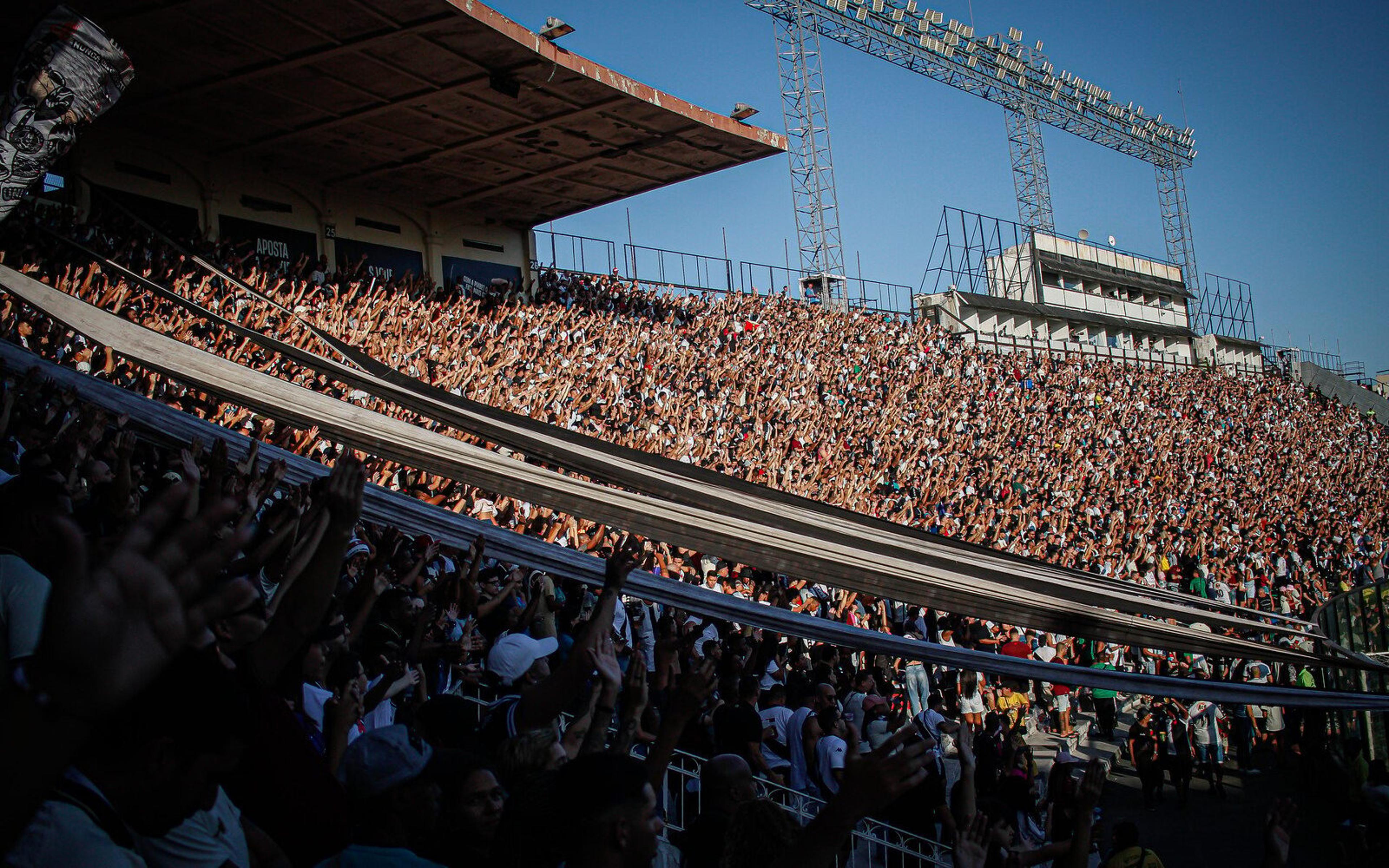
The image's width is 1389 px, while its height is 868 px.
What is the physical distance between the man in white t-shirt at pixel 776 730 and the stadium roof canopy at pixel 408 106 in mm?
10759

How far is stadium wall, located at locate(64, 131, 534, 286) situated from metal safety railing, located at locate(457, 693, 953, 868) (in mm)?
13843

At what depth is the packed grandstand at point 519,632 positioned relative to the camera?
163 centimetres

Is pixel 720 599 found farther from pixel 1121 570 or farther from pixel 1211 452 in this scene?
pixel 1211 452

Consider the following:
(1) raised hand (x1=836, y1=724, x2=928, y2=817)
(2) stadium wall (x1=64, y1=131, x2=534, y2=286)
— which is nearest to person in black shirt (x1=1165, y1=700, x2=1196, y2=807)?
(1) raised hand (x1=836, y1=724, x2=928, y2=817)

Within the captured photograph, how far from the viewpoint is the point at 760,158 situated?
70.3ft

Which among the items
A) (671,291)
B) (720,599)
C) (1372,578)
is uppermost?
(671,291)

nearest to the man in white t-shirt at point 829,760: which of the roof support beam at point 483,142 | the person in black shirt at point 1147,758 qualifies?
the person in black shirt at point 1147,758

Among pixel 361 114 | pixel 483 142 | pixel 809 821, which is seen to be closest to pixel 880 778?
pixel 809 821

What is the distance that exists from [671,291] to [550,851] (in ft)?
79.0

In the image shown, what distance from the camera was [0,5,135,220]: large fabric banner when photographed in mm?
7406

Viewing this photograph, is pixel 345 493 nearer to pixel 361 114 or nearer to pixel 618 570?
pixel 618 570

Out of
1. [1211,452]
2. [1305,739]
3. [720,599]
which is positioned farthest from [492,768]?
[1211,452]

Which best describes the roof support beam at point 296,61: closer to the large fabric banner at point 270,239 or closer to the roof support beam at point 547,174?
the large fabric banner at point 270,239

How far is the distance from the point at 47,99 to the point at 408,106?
9952 mm
